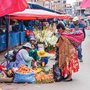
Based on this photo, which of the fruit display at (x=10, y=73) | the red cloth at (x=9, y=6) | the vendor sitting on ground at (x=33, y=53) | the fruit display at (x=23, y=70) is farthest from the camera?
the vendor sitting on ground at (x=33, y=53)

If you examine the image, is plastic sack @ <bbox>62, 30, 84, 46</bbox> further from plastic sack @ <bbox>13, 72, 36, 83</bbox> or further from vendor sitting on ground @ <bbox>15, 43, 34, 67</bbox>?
plastic sack @ <bbox>13, 72, 36, 83</bbox>

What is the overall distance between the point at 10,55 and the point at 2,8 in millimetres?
7014

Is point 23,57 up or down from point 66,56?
down

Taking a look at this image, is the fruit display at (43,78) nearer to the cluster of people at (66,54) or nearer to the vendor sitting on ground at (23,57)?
the cluster of people at (66,54)

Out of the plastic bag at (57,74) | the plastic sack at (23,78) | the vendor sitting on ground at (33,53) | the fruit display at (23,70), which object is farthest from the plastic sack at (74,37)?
the vendor sitting on ground at (33,53)

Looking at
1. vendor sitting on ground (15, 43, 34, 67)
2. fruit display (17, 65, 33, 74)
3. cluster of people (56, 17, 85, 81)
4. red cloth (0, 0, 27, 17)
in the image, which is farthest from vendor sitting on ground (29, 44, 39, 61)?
red cloth (0, 0, 27, 17)

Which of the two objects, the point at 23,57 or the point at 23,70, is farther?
the point at 23,57

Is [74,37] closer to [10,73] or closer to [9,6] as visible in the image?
[10,73]

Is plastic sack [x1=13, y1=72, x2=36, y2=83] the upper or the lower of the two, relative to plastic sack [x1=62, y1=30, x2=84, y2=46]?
lower

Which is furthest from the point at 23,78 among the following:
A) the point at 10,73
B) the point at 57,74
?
the point at 57,74

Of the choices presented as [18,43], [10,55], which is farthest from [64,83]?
[18,43]

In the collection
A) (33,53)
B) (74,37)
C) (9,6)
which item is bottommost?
(33,53)

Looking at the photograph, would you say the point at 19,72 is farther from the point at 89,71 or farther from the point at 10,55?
the point at 89,71

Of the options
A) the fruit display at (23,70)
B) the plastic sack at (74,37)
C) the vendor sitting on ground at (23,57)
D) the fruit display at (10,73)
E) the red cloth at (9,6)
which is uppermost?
Result: the red cloth at (9,6)
